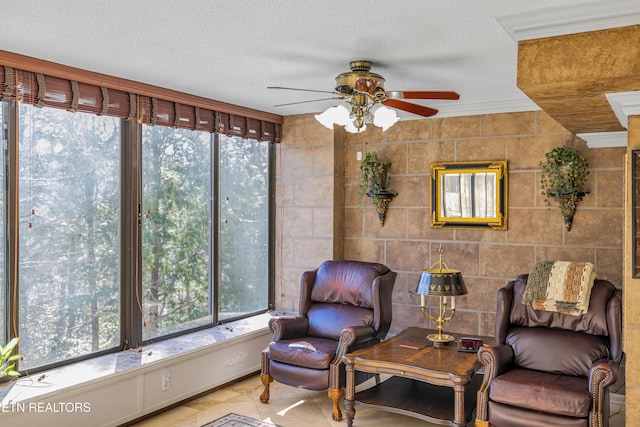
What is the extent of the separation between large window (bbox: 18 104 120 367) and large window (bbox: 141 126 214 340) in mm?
296

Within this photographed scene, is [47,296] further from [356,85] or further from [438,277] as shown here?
[438,277]

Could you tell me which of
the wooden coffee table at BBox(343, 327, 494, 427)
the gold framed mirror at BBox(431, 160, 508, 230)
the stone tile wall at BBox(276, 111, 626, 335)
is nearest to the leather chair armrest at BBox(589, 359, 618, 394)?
the wooden coffee table at BBox(343, 327, 494, 427)

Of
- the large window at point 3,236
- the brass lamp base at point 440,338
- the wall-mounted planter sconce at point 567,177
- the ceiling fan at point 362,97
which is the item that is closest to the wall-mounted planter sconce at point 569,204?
the wall-mounted planter sconce at point 567,177

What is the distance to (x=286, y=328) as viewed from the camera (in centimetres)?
463

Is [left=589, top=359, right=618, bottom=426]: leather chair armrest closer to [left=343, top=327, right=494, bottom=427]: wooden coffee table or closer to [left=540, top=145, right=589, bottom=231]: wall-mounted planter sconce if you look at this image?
[left=343, top=327, right=494, bottom=427]: wooden coffee table

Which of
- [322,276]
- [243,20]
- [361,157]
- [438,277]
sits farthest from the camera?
[361,157]

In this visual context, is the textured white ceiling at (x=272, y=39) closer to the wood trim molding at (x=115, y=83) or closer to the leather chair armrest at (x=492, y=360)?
the wood trim molding at (x=115, y=83)

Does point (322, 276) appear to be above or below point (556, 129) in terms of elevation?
below

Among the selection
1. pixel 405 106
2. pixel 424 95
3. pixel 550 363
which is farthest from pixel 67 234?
pixel 550 363

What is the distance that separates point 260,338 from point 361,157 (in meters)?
2.03

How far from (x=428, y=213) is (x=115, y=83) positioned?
9.68 feet

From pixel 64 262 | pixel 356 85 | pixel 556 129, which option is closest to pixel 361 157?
pixel 556 129

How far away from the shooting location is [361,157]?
5.63 meters

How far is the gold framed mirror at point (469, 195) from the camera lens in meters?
4.92
